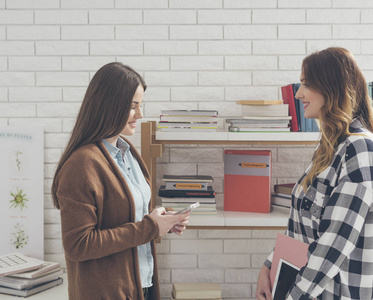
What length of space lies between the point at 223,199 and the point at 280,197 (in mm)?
324

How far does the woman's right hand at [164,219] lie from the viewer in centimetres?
146

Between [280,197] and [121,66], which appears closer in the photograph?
[121,66]

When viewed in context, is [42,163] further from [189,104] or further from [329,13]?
[329,13]

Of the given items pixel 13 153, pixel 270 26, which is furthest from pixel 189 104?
pixel 13 153

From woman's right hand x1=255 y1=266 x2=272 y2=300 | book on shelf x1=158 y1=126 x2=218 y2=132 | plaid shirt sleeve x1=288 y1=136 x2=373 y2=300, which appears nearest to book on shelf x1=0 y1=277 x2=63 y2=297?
book on shelf x1=158 y1=126 x2=218 y2=132

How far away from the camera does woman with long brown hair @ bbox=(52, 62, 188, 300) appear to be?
1327 mm

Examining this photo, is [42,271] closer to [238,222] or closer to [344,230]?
[238,222]

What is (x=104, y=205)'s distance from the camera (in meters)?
1.40

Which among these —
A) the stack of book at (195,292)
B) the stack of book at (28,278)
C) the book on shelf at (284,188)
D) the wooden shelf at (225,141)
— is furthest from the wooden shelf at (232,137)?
the stack of book at (28,278)

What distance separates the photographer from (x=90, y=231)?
1330mm

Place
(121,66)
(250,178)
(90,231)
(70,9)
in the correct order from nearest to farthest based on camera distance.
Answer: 1. (90,231)
2. (121,66)
3. (250,178)
4. (70,9)

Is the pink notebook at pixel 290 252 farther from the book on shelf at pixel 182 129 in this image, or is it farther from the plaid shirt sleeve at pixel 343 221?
the book on shelf at pixel 182 129

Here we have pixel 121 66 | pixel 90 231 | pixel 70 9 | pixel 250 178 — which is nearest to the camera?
pixel 90 231

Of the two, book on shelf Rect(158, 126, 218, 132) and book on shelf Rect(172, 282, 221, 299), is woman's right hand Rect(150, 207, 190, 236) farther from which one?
book on shelf Rect(172, 282, 221, 299)
